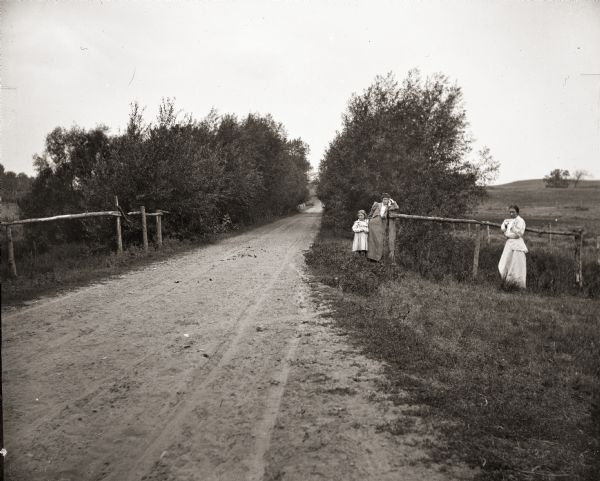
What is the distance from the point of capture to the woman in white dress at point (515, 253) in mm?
9641

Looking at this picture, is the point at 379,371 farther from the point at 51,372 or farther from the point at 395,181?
the point at 395,181

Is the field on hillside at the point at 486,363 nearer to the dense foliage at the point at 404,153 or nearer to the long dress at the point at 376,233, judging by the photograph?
the long dress at the point at 376,233

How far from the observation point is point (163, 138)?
15.6m

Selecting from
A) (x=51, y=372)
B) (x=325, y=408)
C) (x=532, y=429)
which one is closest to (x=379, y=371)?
(x=325, y=408)

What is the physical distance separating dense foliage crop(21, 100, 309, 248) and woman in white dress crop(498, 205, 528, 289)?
11.6 m

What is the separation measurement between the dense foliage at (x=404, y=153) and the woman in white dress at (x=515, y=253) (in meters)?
6.74

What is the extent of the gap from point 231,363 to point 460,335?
3.13m

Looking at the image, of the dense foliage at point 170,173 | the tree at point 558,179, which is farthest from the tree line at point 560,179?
the dense foliage at point 170,173

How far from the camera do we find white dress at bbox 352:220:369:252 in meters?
12.7

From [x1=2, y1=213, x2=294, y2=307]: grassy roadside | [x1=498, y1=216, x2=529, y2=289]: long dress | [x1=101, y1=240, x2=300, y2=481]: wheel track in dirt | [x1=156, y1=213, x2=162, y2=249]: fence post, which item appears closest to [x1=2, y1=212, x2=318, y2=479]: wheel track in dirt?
[x1=101, y1=240, x2=300, y2=481]: wheel track in dirt

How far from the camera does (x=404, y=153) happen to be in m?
19.9

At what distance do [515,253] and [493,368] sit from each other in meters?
6.37

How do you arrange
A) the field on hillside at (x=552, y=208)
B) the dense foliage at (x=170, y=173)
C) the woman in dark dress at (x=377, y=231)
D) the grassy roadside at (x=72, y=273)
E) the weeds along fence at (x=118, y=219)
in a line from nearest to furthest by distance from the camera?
the grassy roadside at (x=72, y=273) < the weeds along fence at (x=118, y=219) < the woman in dark dress at (x=377, y=231) < the dense foliage at (x=170, y=173) < the field on hillside at (x=552, y=208)

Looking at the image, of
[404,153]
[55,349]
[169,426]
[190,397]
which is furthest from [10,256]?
[404,153]
